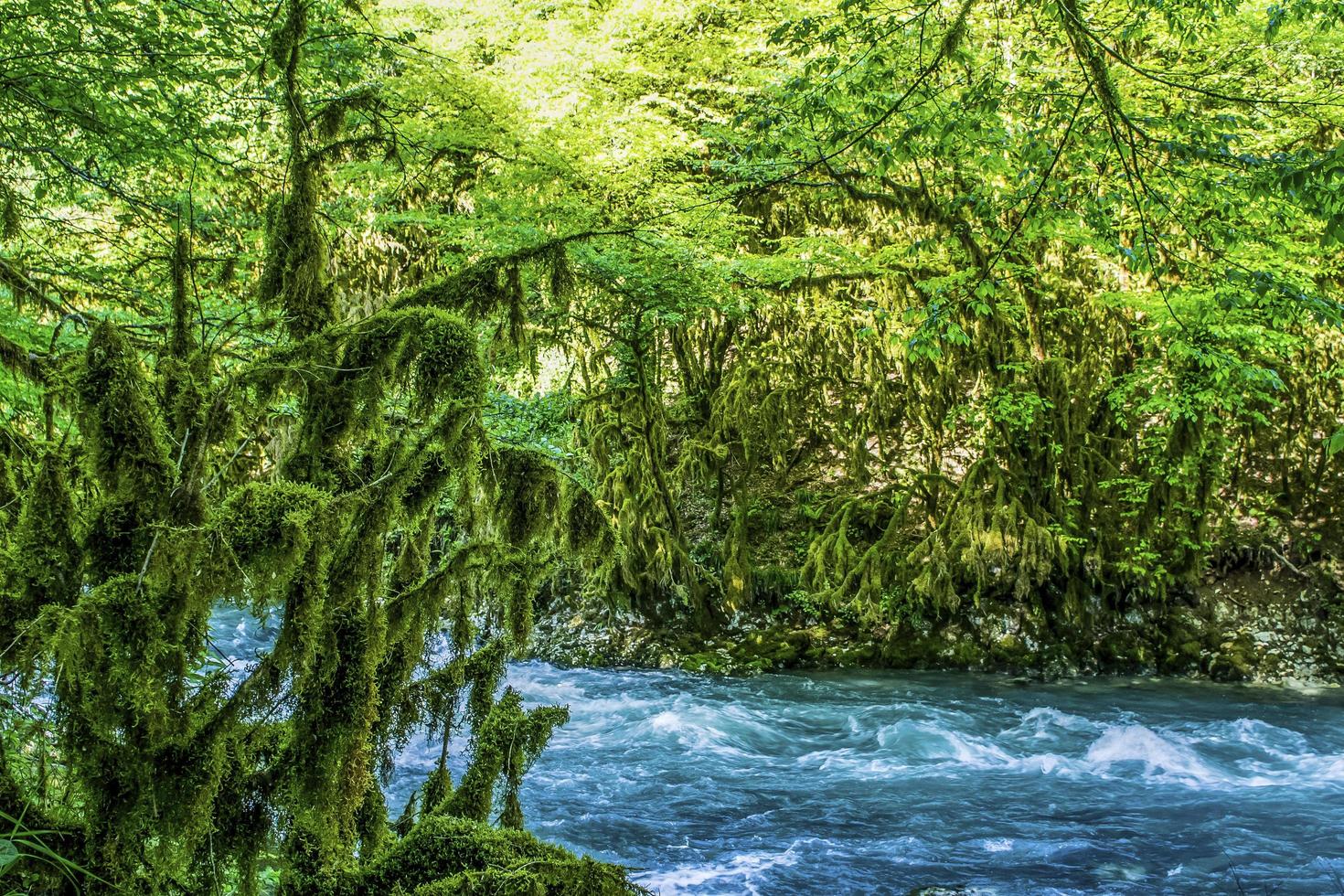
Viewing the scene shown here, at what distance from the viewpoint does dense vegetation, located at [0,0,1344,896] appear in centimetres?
231

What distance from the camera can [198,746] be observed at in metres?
2.24

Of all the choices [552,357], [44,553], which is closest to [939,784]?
[44,553]

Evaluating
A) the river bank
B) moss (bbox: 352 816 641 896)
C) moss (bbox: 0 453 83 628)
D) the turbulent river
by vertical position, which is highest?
moss (bbox: 0 453 83 628)

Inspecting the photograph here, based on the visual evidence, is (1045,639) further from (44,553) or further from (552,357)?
(44,553)

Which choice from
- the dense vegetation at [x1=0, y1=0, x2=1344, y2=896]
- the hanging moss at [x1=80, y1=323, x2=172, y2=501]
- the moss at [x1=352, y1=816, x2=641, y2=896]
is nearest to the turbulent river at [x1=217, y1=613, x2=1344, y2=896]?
the dense vegetation at [x1=0, y1=0, x2=1344, y2=896]

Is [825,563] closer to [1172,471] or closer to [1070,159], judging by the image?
[1172,471]

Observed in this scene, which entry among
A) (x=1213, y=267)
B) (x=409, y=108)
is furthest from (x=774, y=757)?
Result: (x=409, y=108)

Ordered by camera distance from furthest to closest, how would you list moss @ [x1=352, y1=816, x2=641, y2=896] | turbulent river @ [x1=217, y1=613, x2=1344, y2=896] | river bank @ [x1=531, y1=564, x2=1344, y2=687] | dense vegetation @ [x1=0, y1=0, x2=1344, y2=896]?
river bank @ [x1=531, y1=564, x2=1344, y2=687] < turbulent river @ [x1=217, y1=613, x2=1344, y2=896] < dense vegetation @ [x1=0, y1=0, x2=1344, y2=896] < moss @ [x1=352, y1=816, x2=641, y2=896]

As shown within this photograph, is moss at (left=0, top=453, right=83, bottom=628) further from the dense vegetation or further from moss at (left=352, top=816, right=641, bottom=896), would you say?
moss at (left=352, top=816, right=641, bottom=896)

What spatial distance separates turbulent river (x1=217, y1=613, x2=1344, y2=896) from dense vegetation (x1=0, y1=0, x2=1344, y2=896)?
1344 millimetres

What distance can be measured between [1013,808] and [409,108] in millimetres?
8182

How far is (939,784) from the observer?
754cm

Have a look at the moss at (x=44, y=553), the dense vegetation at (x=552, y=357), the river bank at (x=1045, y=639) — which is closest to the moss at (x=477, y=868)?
the dense vegetation at (x=552, y=357)

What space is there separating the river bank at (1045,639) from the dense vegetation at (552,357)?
0.28 m
